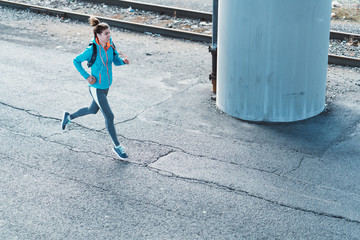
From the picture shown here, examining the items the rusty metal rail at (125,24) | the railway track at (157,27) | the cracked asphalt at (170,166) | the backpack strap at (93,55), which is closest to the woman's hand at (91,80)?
the backpack strap at (93,55)

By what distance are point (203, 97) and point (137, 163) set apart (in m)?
2.53

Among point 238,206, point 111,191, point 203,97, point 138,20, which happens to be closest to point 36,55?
point 138,20

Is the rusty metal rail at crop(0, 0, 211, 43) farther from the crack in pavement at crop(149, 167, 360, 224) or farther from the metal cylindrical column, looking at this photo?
the crack in pavement at crop(149, 167, 360, 224)

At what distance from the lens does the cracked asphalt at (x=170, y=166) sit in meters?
5.11

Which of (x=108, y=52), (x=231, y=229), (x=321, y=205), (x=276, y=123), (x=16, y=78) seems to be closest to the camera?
(x=231, y=229)

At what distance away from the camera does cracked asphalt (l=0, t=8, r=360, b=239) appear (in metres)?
5.11

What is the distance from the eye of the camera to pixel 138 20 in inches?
523

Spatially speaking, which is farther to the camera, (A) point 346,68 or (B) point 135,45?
(B) point 135,45

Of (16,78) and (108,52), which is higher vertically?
(108,52)

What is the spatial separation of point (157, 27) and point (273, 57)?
566 cm

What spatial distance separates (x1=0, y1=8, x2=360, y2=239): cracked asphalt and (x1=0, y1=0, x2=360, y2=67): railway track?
0.32 meters

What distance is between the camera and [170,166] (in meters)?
6.28

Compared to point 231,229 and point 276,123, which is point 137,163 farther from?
point 276,123

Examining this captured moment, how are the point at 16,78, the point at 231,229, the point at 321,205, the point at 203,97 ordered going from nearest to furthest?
the point at 231,229 < the point at 321,205 < the point at 203,97 < the point at 16,78
